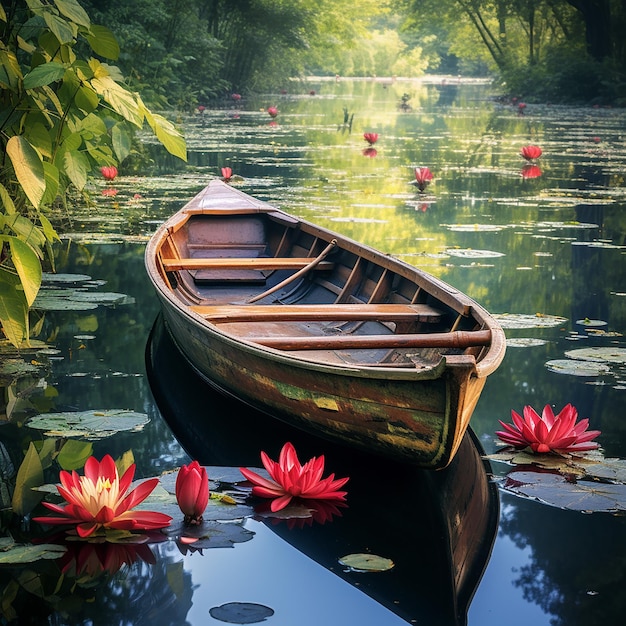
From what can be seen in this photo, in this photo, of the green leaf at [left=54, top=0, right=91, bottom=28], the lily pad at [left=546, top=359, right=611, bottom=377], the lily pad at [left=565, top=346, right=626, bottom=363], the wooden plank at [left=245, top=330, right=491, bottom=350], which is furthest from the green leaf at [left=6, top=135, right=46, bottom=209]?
the lily pad at [left=565, top=346, right=626, bottom=363]

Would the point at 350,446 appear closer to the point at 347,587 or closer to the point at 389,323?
the point at 347,587

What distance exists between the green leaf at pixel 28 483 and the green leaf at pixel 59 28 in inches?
53.7

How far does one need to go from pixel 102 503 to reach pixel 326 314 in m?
1.70

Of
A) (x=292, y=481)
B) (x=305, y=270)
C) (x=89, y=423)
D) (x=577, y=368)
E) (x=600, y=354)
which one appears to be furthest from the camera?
(x=305, y=270)

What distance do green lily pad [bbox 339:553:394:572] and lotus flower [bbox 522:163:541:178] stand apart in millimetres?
9824

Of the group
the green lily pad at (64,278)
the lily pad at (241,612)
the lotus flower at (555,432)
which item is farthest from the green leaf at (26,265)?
the green lily pad at (64,278)

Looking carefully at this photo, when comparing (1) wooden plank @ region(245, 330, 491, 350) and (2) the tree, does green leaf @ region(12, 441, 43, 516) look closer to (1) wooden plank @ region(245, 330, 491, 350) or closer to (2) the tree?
(2) the tree

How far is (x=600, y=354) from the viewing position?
4480 millimetres

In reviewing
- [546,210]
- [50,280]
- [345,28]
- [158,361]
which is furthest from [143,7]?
[345,28]

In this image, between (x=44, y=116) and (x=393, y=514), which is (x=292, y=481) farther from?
(x=44, y=116)

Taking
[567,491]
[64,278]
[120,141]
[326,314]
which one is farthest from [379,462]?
[64,278]

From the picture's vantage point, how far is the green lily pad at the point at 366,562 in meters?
2.63

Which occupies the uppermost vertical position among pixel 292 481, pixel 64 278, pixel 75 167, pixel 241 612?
pixel 75 167

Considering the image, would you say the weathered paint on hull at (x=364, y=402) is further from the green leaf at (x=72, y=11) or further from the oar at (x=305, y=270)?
the oar at (x=305, y=270)
